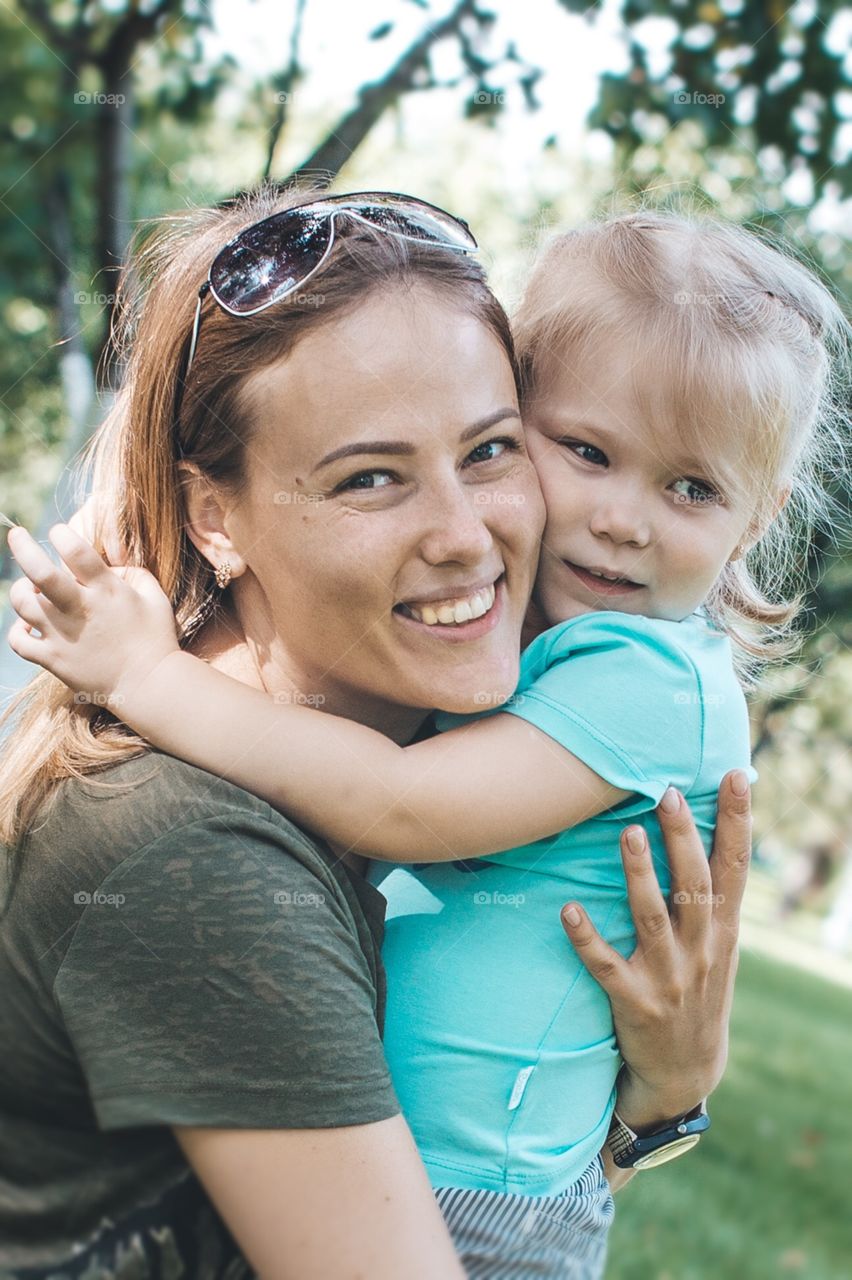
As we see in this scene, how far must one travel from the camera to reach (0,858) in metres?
1.91

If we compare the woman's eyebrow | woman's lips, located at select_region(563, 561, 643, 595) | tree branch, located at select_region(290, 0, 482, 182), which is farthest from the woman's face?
tree branch, located at select_region(290, 0, 482, 182)

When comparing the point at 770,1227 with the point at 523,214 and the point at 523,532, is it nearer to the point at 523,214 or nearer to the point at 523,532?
the point at 523,532

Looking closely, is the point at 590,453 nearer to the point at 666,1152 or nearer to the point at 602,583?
the point at 602,583

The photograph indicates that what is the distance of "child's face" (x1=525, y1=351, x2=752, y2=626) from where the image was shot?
2426mm

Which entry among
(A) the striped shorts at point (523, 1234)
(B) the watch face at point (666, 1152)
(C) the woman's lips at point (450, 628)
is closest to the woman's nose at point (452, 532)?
(C) the woman's lips at point (450, 628)

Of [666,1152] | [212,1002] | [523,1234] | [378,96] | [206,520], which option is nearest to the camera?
[212,1002]

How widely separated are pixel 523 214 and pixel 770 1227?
13656mm

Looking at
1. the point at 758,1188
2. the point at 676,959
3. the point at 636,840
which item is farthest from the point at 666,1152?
the point at 758,1188

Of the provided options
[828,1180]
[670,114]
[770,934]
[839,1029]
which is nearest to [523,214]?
[839,1029]

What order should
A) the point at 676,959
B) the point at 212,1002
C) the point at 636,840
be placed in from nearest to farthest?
the point at 212,1002 → the point at 636,840 → the point at 676,959

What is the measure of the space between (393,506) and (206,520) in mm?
422

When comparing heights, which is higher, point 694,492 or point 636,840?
point 694,492

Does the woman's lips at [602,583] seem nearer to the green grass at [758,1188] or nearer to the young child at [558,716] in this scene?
the young child at [558,716]

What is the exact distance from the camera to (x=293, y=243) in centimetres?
218
